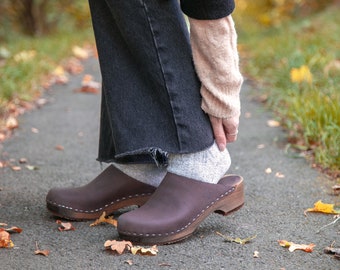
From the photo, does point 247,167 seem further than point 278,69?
No

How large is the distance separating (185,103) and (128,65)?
0.19 m

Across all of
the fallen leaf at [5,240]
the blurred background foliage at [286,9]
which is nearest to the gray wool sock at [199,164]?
the fallen leaf at [5,240]

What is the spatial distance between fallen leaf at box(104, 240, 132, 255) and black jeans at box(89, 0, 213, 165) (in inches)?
9.8

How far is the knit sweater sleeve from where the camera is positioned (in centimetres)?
171

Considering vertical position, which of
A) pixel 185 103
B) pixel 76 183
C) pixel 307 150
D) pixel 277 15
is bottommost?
pixel 277 15

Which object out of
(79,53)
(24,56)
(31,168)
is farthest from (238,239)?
(79,53)

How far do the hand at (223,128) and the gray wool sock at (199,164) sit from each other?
2 centimetres

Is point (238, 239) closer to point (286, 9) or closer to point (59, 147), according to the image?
point (59, 147)

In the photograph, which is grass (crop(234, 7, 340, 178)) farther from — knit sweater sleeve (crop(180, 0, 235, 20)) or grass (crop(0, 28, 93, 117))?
grass (crop(0, 28, 93, 117))

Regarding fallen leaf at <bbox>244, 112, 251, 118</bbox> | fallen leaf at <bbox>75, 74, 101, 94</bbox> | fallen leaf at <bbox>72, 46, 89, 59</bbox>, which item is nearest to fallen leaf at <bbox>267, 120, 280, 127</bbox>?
fallen leaf at <bbox>244, 112, 251, 118</bbox>

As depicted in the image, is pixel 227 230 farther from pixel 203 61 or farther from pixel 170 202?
pixel 203 61

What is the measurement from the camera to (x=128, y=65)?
1.84 m

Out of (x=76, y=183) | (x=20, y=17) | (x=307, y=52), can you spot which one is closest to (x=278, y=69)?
(x=307, y=52)

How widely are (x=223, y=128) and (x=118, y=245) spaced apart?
1.48 ft
